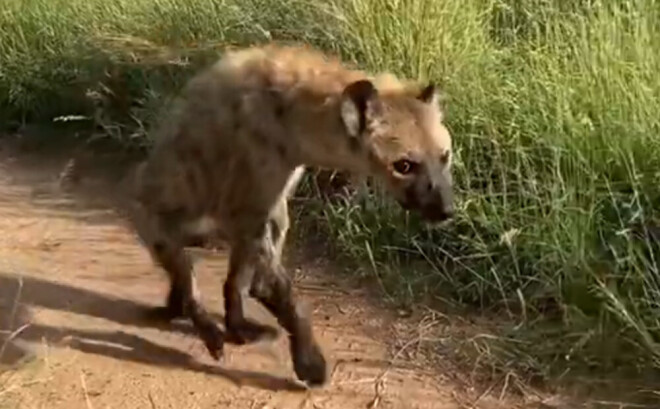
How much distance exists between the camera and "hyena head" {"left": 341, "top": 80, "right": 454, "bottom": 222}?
14.2 feet

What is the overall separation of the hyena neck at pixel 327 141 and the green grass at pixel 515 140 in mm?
719

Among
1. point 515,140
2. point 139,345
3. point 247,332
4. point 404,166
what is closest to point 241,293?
Result: point 247,332

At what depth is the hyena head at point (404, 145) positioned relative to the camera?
4.33m

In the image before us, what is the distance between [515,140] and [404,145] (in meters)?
1.12

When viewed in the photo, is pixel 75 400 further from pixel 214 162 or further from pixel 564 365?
pixel 564 365

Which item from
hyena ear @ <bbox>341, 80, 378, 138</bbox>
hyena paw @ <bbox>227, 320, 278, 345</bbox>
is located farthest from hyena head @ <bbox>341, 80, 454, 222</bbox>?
hyena paw @ <bbox>227, 320, 278, 345</bbox>

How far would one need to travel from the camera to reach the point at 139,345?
4.89 m

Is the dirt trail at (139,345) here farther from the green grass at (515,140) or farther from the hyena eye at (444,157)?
the hyena eye at (444,157)

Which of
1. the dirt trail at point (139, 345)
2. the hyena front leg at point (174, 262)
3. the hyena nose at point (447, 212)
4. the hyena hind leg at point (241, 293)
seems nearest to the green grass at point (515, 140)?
the dirt trail at point (139, 345)

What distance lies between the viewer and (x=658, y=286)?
4.47 metres

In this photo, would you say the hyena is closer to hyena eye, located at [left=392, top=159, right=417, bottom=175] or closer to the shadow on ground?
hyena eye, located at [left=392, top=159, right=417, bottom=175]

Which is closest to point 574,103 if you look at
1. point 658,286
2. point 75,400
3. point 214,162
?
point 658,286

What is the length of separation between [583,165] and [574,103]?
Result: 40 cm

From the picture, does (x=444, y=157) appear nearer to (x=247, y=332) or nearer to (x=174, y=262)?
(x=247, y=332)
